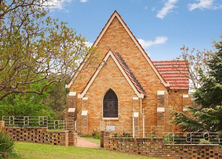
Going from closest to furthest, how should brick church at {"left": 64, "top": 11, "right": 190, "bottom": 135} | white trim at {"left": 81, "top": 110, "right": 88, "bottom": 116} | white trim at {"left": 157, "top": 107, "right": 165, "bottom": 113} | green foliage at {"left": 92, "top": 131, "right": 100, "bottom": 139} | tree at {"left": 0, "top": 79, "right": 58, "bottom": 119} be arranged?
green foliage at {"left": 92, "top": 131, "right": 100, "bottom": 139}, brick church at {"left": 64, "top": 11, "right": 190, "bottom": 135}, white trim at {"left": 81, "top": 110, "right": 88, "bottom": 116}, white trim at {"left": 157, "top": 107, "right": 165, "bottom": 113}, tree at {"left": 0, "top": 79, "right": 58, "bottom": 119}

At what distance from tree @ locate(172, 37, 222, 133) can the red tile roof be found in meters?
10.6

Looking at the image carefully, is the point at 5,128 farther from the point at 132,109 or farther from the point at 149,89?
the point at 149,89

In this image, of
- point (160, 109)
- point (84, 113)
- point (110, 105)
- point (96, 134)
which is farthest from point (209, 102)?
point (84, 113)

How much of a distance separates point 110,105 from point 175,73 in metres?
10.2

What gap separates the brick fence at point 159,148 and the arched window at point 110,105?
7926mm

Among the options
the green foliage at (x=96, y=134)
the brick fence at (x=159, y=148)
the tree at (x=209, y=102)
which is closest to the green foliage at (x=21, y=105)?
the green foliage at (x=96, y=134)

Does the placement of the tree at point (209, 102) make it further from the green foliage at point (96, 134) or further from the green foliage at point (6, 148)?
the green foliage at point (6, 148)

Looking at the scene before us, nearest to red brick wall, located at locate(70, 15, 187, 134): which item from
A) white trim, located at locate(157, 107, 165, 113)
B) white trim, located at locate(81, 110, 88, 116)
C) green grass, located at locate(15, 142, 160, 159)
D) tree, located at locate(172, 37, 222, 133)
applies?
white trim, located at locate(81, 110, 88, 116)

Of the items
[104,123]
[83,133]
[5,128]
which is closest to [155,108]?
[104,123]

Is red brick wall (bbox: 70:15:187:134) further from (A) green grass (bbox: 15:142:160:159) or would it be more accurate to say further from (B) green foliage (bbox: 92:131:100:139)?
(A) green grass (bbox: 15:142:160:159)

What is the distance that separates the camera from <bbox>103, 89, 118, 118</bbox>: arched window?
29.7 m

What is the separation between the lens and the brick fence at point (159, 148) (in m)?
20.8

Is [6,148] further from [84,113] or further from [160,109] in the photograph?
[160,109]

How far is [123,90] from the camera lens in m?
29.4
